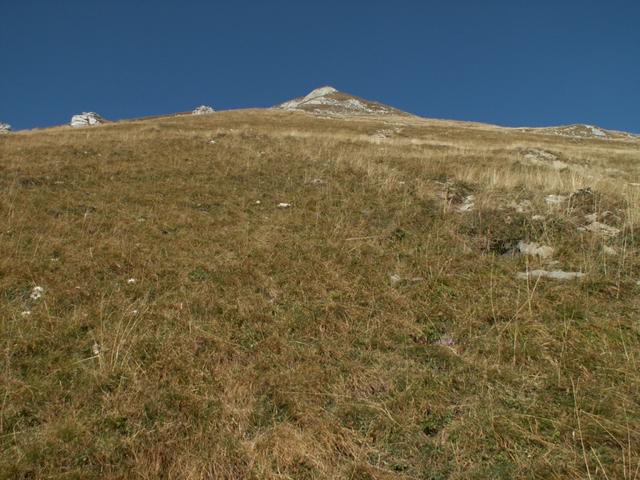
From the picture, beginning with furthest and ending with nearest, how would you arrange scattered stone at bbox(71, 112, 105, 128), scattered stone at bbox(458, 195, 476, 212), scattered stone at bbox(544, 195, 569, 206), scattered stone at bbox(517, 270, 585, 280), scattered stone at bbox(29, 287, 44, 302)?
scattered stone at bbox(71, 112, 105, 128) → scattered stone at bbox(458, 195, 476, 212) → scattered stone at bbox(544, 195, 569, 206) → scattered stone at bbox(517, 270, 585, 280) → scattered stone at bbox(29, 287, 44, 302)

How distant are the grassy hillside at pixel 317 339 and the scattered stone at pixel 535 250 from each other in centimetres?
16

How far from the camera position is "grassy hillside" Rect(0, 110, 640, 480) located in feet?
11.9

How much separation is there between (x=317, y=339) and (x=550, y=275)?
3.97m

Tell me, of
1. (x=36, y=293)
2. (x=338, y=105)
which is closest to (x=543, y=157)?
(x=36, y=293)

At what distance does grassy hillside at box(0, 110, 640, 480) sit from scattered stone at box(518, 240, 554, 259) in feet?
0.52

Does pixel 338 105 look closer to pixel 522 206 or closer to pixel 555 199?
pixel 555 199

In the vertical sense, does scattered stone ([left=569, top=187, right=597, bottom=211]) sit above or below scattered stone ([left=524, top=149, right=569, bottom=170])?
below

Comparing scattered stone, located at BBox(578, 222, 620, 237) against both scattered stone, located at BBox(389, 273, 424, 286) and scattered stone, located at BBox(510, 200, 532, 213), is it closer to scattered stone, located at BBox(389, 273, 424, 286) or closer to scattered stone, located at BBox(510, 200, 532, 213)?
scattered stone, located at BBox(510, 200, 532, 213)

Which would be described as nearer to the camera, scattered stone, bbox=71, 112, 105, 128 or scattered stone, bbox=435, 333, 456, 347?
scattered stone, bbox=435, 333, 456, 347

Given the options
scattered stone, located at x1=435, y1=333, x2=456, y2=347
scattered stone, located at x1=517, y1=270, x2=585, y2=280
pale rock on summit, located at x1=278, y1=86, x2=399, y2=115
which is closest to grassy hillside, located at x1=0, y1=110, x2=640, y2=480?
scattered stone, located at x1=435, y1=333, x2=456, y2=347

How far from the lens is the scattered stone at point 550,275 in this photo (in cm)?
643

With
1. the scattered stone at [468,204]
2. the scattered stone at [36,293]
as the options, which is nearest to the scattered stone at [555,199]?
the scattered stone at [468,204]

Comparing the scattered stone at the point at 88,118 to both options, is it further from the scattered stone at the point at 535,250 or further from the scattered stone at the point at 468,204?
the scattered stone at the point at 535,250

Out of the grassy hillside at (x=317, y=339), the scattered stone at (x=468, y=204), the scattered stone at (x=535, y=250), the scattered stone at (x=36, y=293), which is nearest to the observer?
the grassy hillside at (x=317, y=339)
